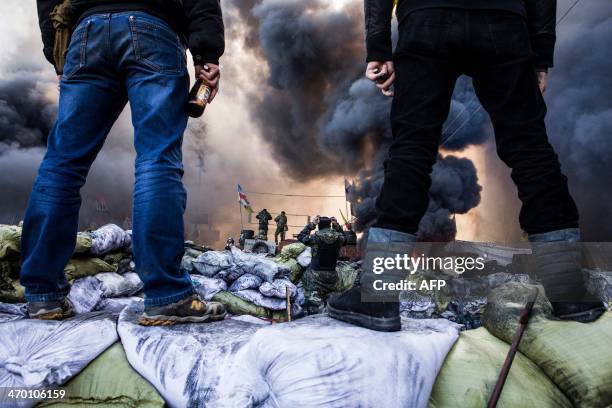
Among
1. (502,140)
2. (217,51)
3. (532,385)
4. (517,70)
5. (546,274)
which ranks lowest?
(532,385)

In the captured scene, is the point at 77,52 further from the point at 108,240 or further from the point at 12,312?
the point at 108,240

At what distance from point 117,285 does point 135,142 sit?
70.8 inches

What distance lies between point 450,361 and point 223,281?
290cm

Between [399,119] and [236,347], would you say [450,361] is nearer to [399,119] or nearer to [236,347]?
[236,347]

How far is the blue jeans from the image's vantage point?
46.7 inches

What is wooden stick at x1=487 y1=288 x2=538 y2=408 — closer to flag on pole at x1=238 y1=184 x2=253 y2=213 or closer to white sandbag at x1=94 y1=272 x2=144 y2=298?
white sandbag at x1=94 y1=272 x2=144 y2=298

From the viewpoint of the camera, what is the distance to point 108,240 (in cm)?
289

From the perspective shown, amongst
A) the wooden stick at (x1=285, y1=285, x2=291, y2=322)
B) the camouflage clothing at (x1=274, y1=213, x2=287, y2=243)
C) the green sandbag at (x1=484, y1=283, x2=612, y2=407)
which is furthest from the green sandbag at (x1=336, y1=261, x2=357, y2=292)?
the camouflage clothing at (x1=274, y1=213, x2=287, y2=243)

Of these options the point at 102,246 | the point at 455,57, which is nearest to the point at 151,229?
the point at 455,57

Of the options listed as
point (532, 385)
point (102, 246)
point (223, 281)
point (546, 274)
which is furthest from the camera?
point (223, 281)

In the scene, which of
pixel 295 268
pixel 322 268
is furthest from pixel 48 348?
pixel 295 268

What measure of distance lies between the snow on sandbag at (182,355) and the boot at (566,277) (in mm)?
Result: 893

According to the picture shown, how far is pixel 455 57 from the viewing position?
1185 millimetres

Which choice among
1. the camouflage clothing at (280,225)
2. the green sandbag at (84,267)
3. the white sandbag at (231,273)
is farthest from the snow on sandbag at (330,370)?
the camouflage clothing at (280,225)
